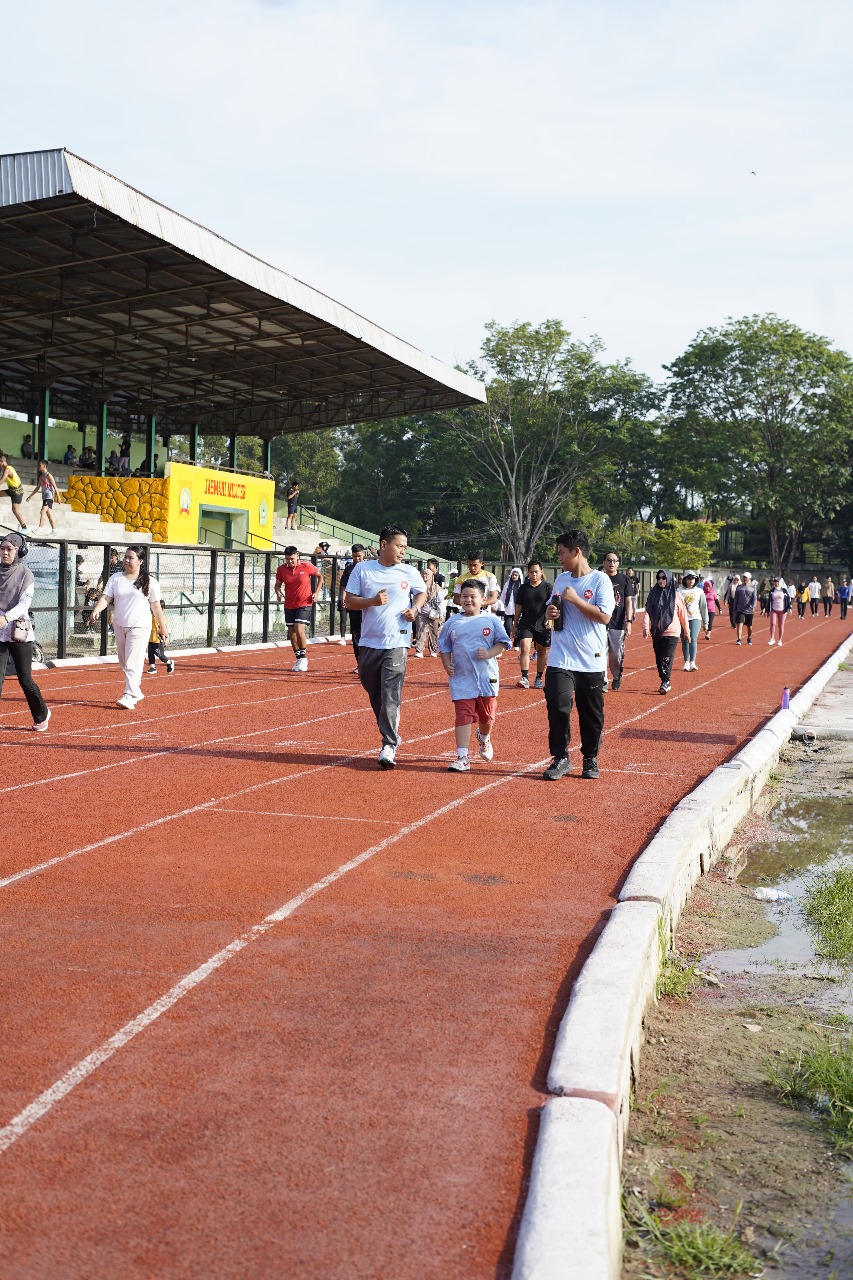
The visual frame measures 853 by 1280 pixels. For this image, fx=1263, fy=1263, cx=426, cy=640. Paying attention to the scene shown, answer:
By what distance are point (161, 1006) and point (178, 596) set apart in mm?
20830

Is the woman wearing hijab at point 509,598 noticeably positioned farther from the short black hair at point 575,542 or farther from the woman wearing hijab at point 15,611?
the short black hair at point 575,542

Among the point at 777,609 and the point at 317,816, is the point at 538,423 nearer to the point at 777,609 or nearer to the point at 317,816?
the point at 777,609

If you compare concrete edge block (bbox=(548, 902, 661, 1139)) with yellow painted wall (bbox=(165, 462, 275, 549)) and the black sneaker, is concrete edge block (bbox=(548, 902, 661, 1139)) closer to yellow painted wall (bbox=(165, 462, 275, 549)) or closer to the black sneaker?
the black sneaker

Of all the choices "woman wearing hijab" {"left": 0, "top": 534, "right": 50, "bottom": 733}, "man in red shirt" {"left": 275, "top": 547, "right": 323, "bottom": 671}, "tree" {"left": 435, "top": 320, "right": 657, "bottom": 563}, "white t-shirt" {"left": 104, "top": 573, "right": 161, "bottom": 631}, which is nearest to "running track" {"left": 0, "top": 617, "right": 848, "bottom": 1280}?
"woman wearing hijab" {"left": 0, "top": 534, "right": 50, "bottom": 733}

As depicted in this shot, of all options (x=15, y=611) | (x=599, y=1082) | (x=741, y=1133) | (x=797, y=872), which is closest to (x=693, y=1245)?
(x=599, y=1082)

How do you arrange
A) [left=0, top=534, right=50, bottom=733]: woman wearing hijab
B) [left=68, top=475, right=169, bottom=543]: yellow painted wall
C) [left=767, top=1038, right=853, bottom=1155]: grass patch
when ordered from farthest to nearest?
[left=68, top=475, right=169, bottom=543]: yellow painted wall → [left=0, top=534, right=50, bottom=733]: woman wearing hijab → [left=767, top=1038, right=853, bottom=1155]: grass patch

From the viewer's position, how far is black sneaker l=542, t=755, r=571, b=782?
33.2 ft

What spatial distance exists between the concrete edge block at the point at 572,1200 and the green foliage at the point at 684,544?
211 ft

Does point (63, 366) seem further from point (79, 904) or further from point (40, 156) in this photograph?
point (79, 904)

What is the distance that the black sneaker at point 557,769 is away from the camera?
10125 mm

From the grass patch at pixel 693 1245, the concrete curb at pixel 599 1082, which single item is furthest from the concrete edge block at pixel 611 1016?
the grass patch at pixel 693 1245

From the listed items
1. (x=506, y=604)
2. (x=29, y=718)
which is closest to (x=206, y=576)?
(x=506, y=604)

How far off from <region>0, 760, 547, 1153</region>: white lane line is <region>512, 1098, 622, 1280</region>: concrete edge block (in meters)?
1.51

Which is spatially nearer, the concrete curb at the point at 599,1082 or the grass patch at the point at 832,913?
the concrete curb at the point at 599,1082
